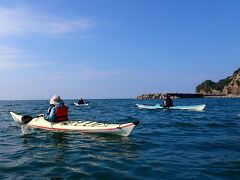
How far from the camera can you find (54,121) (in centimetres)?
1823

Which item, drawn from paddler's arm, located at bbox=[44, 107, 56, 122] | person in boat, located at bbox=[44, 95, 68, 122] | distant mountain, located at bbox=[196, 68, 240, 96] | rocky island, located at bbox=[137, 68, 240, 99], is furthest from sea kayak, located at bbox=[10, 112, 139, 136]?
distant mountain, located at bbox=[196, 68, 240, 96]

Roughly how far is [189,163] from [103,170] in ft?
8.54

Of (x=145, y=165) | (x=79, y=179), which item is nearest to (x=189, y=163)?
(x=145, y=165)

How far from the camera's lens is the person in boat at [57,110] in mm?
17583

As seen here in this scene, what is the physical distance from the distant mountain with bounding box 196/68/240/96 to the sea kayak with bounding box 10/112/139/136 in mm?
135695

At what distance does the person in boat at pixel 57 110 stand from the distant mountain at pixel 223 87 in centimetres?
13594

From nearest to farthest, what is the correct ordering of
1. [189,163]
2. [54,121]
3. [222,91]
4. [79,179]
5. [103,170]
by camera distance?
[79,179] < [103,170] < [189,163] < [54,121] < [222,91]

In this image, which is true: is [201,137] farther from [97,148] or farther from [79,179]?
[79,179]

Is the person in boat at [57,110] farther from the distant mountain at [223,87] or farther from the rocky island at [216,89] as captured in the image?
the distant mountain at [223,87]

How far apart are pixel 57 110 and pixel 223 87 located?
515ft

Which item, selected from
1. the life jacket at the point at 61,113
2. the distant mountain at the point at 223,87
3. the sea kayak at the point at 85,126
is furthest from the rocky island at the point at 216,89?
the life jacket at the point at 61,113

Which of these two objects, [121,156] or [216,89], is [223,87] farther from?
[121,156]

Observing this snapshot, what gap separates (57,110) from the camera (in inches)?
707

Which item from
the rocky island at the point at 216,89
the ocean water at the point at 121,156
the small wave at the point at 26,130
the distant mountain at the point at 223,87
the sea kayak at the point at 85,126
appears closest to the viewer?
the ocean water at the point at 121,156
